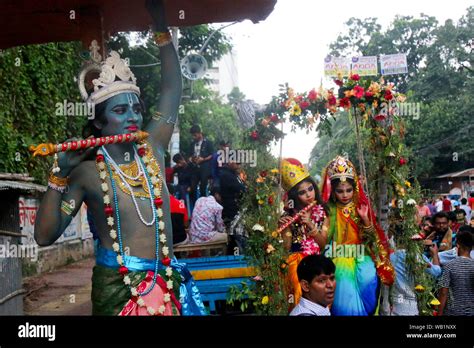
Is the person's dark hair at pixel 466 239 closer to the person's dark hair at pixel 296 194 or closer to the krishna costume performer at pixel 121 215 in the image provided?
the person's dark hair at pixel 296 194

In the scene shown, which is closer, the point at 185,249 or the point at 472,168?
the point at 472,168

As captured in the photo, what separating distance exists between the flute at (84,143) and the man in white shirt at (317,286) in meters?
1.14

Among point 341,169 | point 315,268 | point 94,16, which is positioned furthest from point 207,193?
point 94,16

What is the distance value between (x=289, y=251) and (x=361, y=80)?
3.75ft

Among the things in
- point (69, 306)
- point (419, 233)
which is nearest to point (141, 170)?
point (69, 306)

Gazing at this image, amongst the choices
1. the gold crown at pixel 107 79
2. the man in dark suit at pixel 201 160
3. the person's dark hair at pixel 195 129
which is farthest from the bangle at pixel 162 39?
the man in dark suit at pixel 201 160

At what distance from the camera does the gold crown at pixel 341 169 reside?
399 cm

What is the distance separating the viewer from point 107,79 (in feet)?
9.61

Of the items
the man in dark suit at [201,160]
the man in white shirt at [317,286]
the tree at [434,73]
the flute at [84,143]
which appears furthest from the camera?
the man in dark suit at [201,160]

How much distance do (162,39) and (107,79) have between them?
0.33 meters

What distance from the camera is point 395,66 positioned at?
3.58 metres

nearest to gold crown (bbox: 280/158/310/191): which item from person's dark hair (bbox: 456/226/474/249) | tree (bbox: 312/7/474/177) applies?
tree (bbox: 312/7/474/177)

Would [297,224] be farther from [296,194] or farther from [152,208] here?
Result: [152,208]
